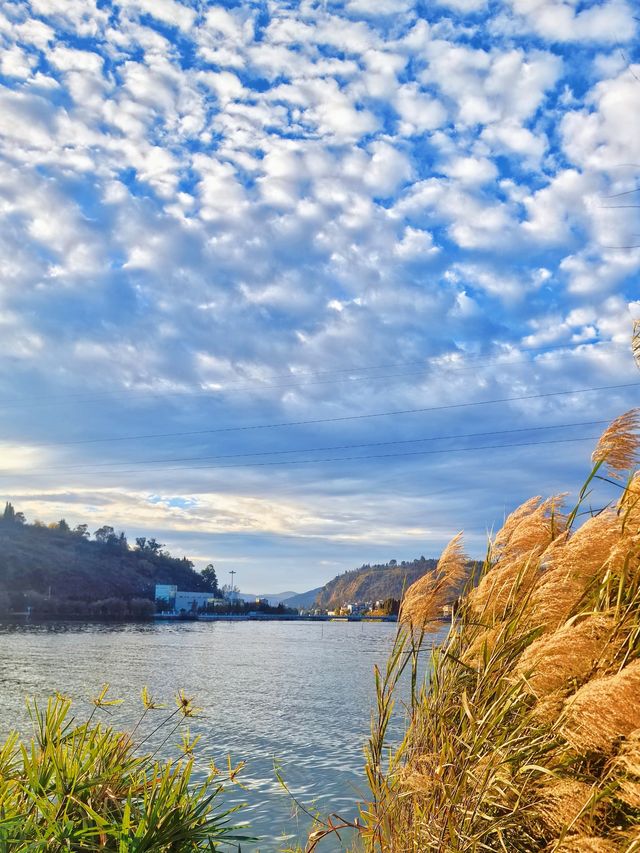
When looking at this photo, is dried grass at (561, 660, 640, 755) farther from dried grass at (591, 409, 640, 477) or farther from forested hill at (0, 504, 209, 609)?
forested hill at (0, 504, 209, 609)

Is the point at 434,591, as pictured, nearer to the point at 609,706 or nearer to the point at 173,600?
the point at 609,706

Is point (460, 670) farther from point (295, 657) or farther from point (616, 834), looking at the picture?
point (295, 657)

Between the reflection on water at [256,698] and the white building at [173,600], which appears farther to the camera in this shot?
the white building at [173,600]

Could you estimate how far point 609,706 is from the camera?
312cm

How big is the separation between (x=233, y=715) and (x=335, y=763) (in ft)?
38.4

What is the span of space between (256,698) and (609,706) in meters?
35.5

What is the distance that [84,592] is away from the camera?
16050 cm

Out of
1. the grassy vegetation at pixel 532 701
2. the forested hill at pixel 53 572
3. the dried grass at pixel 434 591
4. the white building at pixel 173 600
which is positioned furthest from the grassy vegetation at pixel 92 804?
the white building at pixel 173 600

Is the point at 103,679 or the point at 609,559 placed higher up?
the point at 609,559

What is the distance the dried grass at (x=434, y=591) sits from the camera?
17.9 ft

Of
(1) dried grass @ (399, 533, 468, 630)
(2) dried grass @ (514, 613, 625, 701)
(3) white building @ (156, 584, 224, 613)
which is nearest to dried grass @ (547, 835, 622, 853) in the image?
(2) dried grass @ (514, 613, 625, 701)

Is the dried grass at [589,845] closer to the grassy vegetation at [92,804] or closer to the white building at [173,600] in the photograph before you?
the grassy vegetation at [92,804]

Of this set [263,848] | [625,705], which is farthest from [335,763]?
[625,705]

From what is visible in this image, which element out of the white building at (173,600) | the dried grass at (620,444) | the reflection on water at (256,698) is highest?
the dried grass at (620,444)
